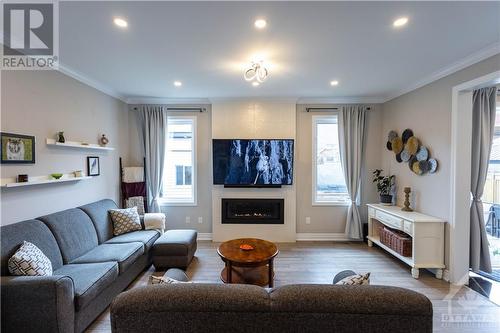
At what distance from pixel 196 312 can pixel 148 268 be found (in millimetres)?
2672

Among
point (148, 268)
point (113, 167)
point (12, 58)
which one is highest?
point (12, 58)

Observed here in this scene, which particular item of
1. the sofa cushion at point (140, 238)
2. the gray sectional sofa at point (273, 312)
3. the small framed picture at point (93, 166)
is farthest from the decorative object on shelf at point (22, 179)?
the gray sectional sofa at point (273, 312)

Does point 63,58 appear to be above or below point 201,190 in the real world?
above

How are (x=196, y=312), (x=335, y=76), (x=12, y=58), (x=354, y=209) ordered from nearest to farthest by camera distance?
(x=196, y=312) < (x=12, y=58) < (x=335, y=76) < (x=354, y=209)

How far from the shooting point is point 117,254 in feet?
8.74

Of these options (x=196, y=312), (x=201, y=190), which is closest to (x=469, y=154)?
(x=196, y=312)

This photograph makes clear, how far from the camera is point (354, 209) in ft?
14.5

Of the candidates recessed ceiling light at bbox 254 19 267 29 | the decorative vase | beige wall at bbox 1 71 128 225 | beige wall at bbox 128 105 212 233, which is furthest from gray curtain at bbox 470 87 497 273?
beige wall at bbox 1 71 128 225

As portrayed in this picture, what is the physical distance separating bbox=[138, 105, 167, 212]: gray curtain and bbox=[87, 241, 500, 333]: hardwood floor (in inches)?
54.1

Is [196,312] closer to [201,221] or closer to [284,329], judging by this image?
[284,329]

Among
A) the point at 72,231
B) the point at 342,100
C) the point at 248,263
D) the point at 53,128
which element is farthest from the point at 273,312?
the point at 342,100

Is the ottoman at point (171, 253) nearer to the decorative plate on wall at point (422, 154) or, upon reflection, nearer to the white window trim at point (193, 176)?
the white window trim at point (193, 176)

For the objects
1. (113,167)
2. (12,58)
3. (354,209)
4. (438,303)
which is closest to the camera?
(12,58)

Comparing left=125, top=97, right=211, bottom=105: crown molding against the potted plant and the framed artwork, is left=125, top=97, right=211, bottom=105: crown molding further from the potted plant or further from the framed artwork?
the potted plant
